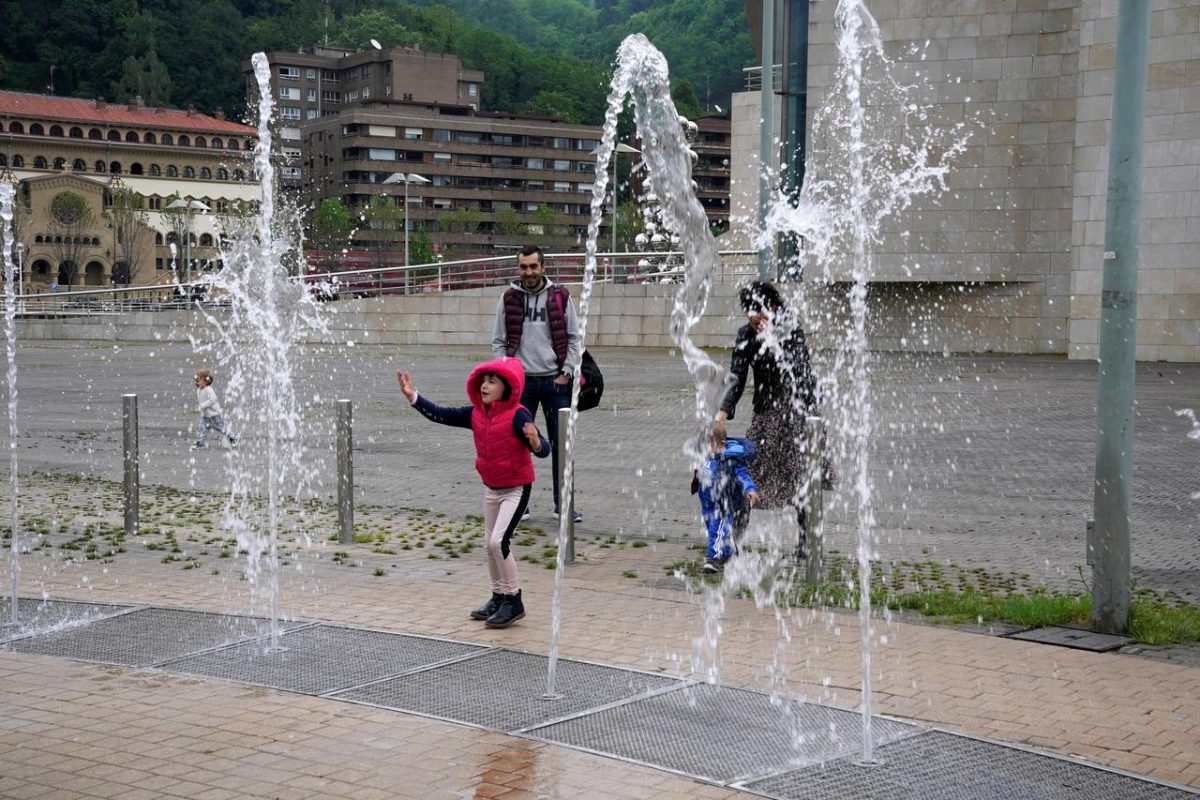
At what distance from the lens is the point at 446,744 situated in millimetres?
Answer: 5250

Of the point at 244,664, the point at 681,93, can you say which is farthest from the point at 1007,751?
the point at 681,93

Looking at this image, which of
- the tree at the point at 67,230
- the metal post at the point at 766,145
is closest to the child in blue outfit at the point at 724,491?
the metal post at the point at 766,145

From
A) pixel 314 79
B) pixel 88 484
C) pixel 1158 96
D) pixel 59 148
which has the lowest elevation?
pixel 88 484

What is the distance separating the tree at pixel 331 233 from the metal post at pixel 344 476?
89.1 m

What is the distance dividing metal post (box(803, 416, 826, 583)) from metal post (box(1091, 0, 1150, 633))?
1518 millimetres

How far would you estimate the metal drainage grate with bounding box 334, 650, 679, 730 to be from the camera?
5.65 m

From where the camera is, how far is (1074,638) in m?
6.90

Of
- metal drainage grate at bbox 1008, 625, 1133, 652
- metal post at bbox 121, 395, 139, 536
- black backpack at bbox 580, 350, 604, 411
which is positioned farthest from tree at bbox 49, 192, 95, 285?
metal drainage grate at bbox 1008, 625, 1133, 652

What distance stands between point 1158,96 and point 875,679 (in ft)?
79.9

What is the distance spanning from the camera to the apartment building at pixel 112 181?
370 ft

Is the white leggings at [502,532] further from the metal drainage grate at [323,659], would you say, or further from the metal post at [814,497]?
the metal post at [814,497]

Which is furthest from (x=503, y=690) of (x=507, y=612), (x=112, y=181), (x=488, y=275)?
(x=112, y=181)

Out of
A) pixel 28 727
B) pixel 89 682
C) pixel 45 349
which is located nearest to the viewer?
pixel 28 727

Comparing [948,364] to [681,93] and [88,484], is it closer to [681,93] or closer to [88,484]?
[88,484]
